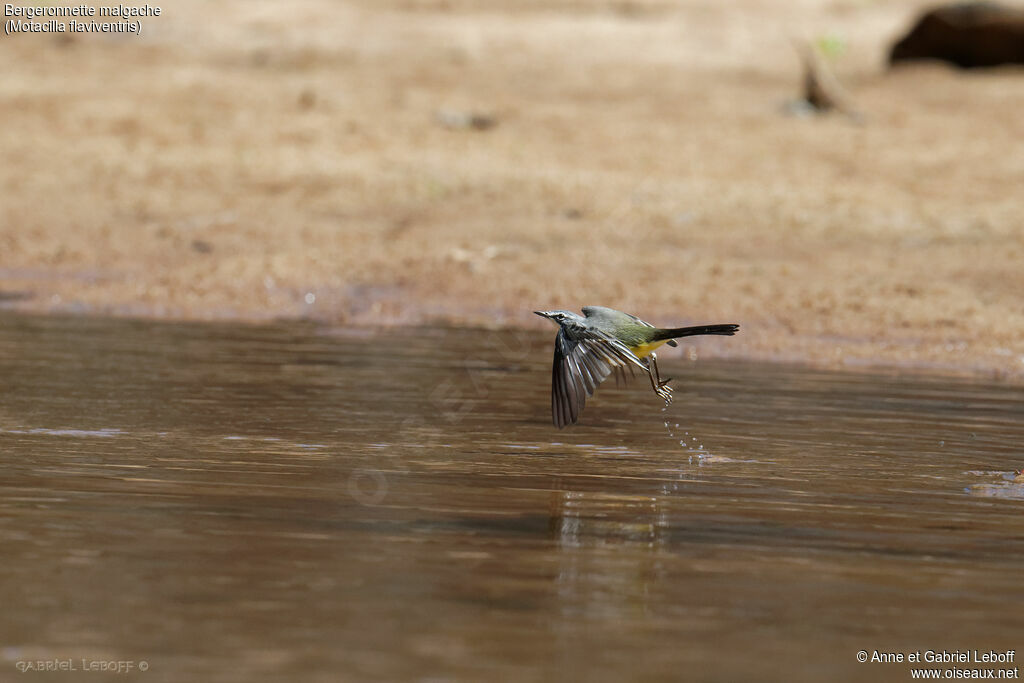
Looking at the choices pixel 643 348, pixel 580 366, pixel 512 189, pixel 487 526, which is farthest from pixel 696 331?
pixel 512 189

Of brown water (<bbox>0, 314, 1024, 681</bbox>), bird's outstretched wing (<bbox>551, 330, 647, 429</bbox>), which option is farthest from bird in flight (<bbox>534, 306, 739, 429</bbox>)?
brown water (<bbox>0, 314, 1024, 681</bbox>)

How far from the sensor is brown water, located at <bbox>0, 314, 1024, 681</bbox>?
4027 mm

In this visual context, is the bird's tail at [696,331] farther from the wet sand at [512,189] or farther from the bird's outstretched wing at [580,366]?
the wet sand at [512,189]

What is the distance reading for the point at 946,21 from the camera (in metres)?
21.6

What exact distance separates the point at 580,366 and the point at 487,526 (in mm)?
1214

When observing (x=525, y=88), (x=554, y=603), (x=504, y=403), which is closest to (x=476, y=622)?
(x=554, y=603)

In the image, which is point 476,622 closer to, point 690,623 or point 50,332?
point 690,623

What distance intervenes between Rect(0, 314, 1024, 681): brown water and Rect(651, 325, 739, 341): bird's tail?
625mm

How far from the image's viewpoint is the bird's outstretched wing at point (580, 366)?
6.38 metres

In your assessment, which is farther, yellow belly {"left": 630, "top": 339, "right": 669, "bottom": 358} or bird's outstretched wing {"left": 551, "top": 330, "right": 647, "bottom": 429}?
yellow belly {"left": 630, "top": 339, "right": 669, "bottom": 358}

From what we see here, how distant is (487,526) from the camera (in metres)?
5.49

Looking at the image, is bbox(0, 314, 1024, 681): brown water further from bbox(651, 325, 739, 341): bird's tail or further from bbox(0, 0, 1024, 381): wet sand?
bbox(0, 0, 1024, 381): wet sand

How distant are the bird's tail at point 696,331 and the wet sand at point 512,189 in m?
5.01

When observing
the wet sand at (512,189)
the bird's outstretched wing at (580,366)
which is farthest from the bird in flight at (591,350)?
the wet sand at (512,189)
